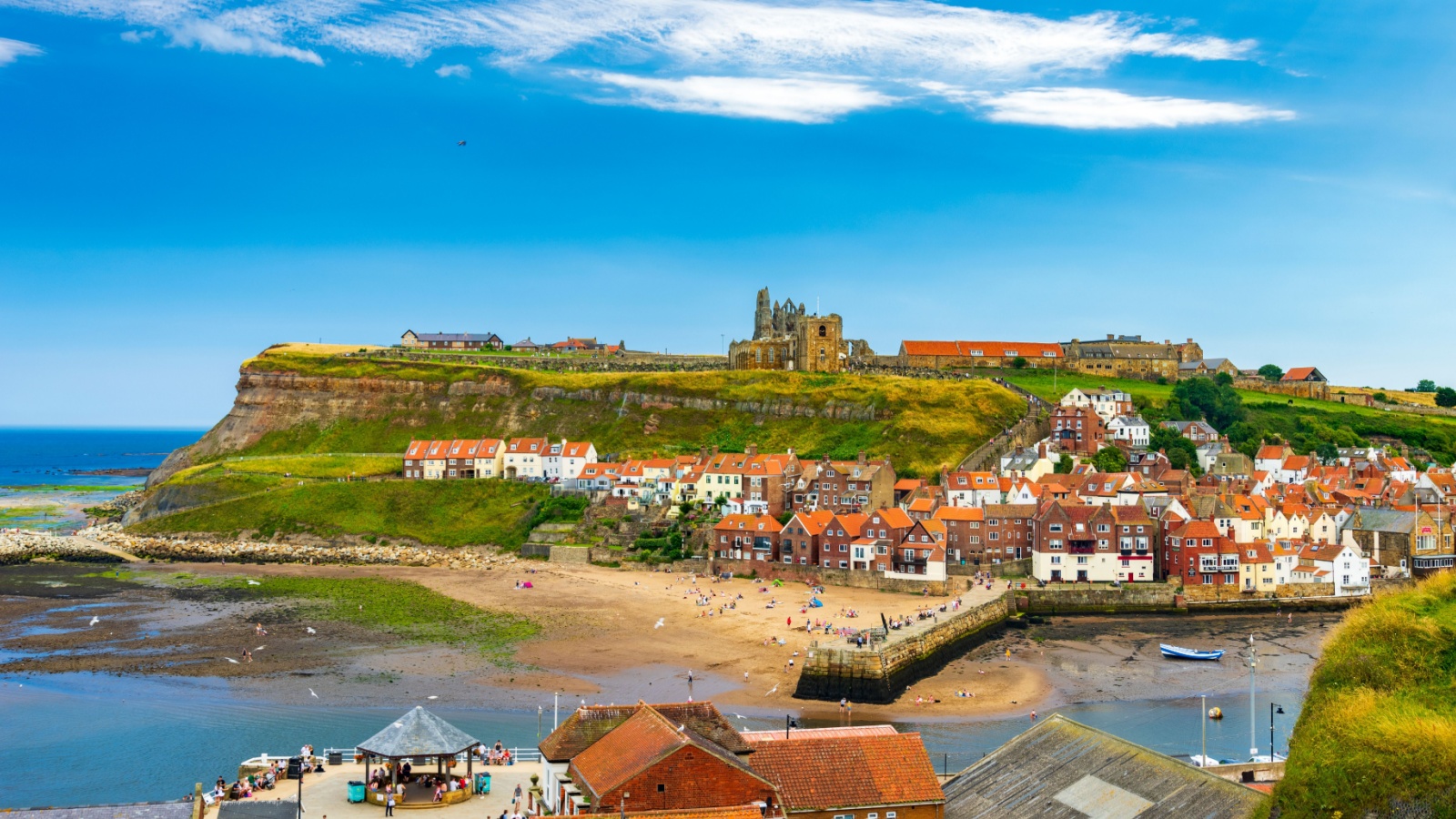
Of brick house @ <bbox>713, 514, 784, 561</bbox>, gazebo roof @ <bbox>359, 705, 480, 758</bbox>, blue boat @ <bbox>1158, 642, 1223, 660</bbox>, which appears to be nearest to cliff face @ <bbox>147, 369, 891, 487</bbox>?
brick house @ <bbox>713, 514, 784, 561</bbox>

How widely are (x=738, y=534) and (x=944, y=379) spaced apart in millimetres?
53004

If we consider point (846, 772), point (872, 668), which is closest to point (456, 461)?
point (872, 668)

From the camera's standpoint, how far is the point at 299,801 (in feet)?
85.5

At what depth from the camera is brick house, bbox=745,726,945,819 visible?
26.1m

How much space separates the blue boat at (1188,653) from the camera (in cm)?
5803

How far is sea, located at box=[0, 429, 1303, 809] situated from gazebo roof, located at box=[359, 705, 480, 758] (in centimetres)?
1153

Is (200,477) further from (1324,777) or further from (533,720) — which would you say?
(1324,777)

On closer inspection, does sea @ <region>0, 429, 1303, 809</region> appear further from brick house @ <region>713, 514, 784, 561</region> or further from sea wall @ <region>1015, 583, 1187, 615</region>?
brick house @ <region>713, 514, 784, 561</region>

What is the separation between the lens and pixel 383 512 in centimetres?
10294

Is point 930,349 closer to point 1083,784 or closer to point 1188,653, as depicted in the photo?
point 1188,653

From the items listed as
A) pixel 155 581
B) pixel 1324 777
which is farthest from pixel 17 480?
pixel 1324 777

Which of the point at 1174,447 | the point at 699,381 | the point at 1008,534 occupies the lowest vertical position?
the point at 1008,534

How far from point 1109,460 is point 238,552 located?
7272 cm

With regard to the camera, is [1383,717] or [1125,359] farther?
[1125,359]
